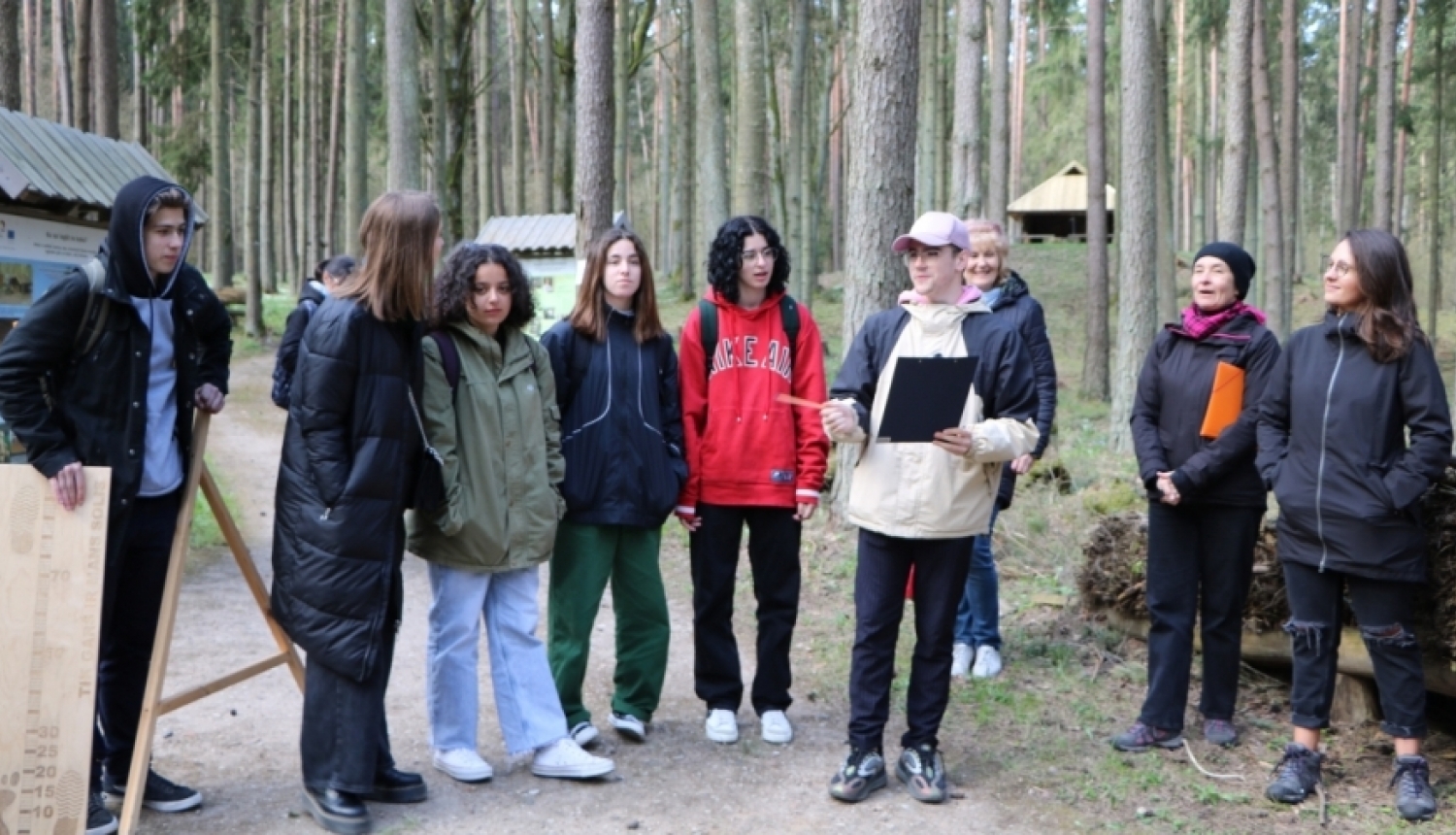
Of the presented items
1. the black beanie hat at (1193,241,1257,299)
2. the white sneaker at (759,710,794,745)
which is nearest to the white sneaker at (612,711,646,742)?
the white sneaker at (759,710,794,745)

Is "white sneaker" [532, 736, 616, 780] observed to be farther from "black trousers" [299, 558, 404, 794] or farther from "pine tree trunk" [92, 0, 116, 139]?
"pine tree trunk" [92, 0, 116, 139]

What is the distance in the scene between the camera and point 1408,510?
4.41 m

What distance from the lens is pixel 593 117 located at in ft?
30.4

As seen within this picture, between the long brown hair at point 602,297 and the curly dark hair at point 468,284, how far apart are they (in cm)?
32

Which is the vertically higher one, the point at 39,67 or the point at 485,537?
the point at 39,67

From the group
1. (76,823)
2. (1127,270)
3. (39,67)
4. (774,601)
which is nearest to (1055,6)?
(1127,270)

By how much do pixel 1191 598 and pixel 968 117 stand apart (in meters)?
8.31

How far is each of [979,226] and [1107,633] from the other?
2.22 m

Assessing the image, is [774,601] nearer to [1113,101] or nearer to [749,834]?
[749,834]

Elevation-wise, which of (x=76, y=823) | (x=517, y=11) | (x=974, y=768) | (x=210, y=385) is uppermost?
(x=517, y=11)

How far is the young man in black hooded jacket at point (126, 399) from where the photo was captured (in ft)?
12.3

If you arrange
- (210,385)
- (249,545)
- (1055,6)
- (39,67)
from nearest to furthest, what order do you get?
(210,385)
(249,545)
(1055,6)
(39,67)

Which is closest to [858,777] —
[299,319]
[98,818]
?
[98,818]

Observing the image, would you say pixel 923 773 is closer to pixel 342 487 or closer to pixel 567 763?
pixel 567 763
